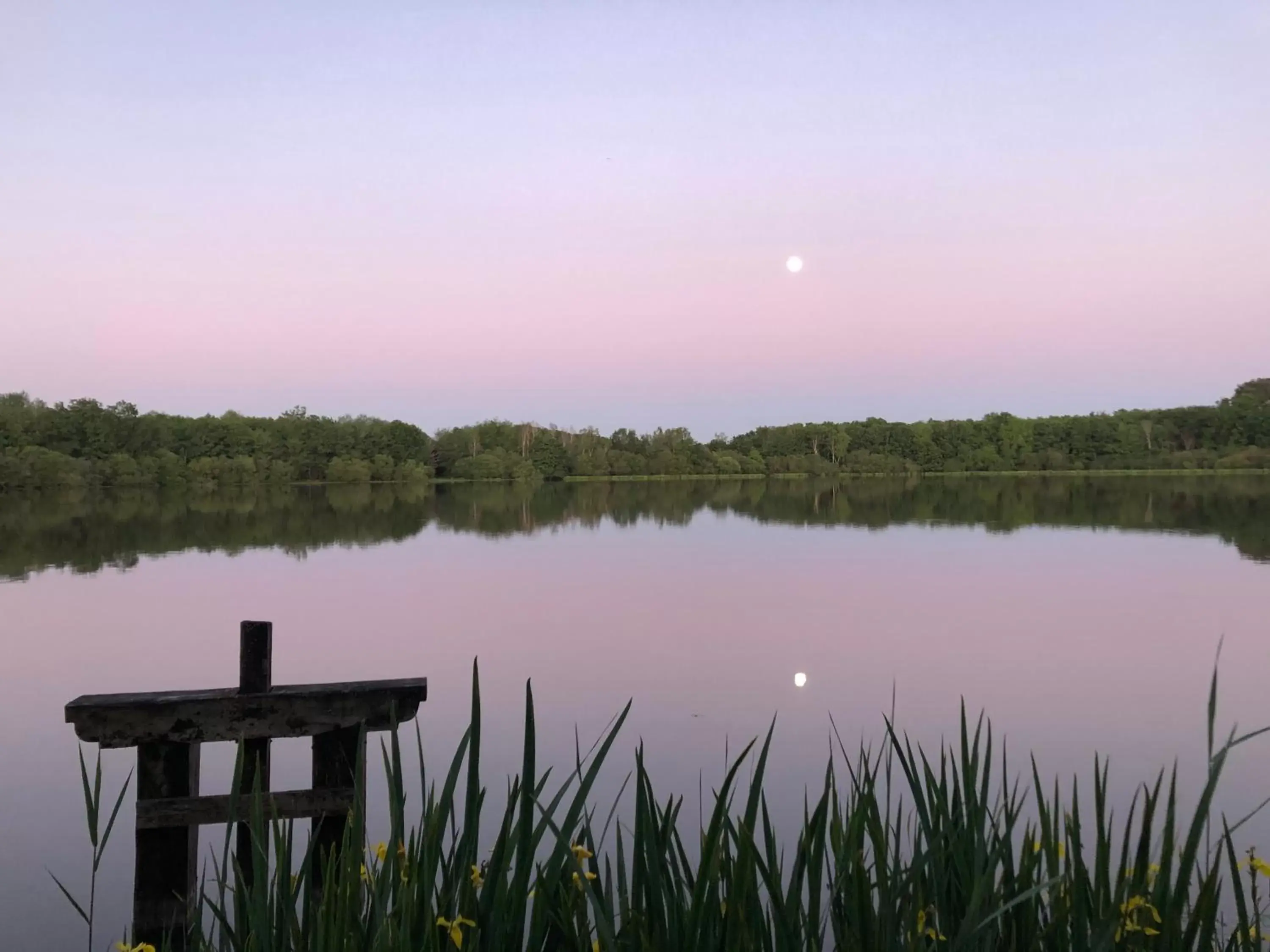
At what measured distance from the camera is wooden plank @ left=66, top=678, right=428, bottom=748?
8.46ft

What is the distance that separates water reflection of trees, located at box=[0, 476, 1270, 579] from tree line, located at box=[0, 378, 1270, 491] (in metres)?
9.41

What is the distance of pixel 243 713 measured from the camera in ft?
8.65

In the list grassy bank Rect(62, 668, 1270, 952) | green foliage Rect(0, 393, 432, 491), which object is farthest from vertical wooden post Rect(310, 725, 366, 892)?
green foliage Rect(0, 393, 432, 491)

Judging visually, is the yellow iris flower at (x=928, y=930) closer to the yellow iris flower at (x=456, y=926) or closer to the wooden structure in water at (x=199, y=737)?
the yellow iris flower at (x=456, y=926)

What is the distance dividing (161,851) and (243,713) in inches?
18.2

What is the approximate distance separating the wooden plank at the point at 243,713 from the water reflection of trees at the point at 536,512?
14.0 m

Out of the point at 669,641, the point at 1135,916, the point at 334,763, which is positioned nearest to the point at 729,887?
the point at 1135,916

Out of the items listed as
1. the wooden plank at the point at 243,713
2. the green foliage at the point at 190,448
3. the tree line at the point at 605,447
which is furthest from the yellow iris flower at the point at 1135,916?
the tree line at the point at 605,447

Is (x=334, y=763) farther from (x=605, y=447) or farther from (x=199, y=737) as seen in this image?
(x=605, y=447)

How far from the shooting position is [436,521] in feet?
94.6

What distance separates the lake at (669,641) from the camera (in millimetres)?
5793

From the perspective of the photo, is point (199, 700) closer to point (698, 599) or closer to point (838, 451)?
point (698, 599)

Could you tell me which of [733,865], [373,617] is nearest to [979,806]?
[733,865]

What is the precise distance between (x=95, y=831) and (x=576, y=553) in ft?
56.3
